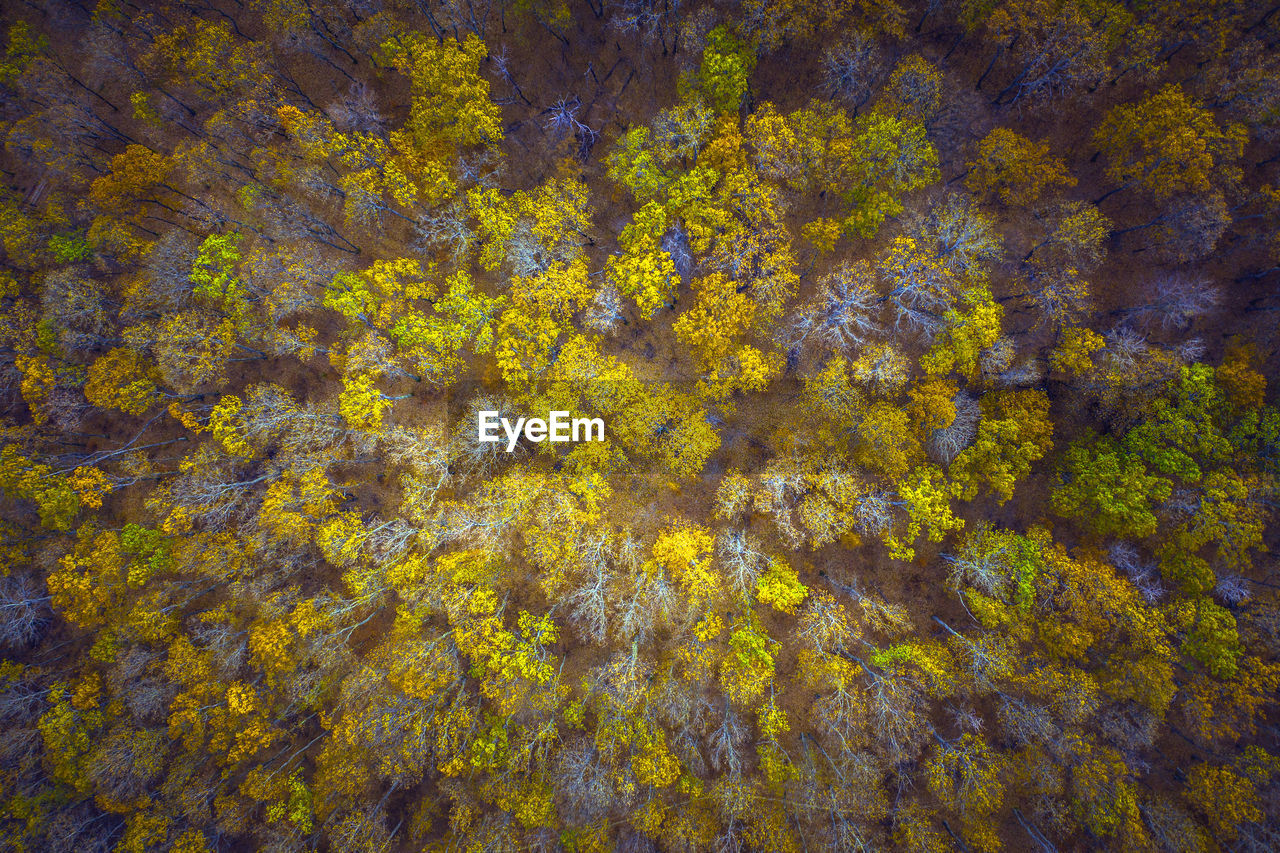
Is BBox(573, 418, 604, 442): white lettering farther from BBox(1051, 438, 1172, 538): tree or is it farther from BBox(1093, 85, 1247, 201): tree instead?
BBox(1093, 85, 1247, 201): tree

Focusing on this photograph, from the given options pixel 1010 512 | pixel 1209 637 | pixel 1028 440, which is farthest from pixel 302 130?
pixel 1209 637

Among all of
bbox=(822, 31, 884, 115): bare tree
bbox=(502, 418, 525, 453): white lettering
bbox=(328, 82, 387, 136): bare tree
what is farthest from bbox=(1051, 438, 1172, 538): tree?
bbox=(328, 82, 387, 136): bare tree

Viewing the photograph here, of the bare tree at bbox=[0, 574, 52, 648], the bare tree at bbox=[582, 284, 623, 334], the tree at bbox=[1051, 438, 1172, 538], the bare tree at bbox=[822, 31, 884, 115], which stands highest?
Answer: the bare tree at bbox=[822, 31, 884, 115]

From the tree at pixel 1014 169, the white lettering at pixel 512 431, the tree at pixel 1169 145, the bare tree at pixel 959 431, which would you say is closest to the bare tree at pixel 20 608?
the white lettering at pixel 512 431

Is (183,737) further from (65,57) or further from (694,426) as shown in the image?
(65,57)

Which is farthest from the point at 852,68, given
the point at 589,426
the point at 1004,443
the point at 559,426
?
the point at 559,426

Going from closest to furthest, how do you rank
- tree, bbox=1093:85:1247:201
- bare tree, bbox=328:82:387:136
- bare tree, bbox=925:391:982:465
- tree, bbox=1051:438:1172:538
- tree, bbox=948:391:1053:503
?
tree, bbox=1051:438:1172:538
tree, bbox=1093:85:1247:201
tree, bbox=948:391:1053:503
bare tree, bbox=925:391:982:465
bare tree, bbox=328:82:387:136

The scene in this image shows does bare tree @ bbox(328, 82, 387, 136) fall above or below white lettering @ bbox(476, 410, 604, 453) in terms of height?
above

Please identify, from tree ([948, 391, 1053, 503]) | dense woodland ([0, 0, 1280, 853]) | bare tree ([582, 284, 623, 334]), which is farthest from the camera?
bare tree ([582, 284, 623, 334])

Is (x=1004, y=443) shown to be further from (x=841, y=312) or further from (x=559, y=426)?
(x=559, y=426)
